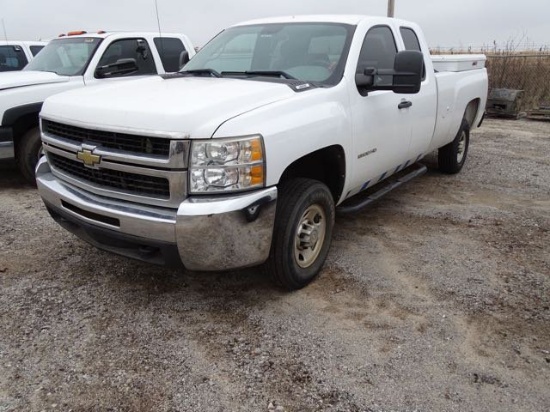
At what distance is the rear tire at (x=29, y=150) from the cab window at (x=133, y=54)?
138cm

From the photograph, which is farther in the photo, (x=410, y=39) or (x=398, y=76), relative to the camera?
(x=410, y=39)

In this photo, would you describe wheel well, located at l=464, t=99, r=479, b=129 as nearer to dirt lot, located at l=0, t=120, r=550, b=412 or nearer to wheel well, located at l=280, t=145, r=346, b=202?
dirt lot, located at l=0, t=120, r=550, b=412

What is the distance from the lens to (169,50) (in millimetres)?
7559

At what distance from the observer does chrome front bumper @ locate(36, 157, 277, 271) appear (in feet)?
8.93

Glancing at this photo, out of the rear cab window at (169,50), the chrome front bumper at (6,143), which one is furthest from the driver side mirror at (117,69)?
the chrome front bumper at (6,143)

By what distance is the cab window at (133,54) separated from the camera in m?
6.77

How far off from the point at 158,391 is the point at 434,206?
399cm

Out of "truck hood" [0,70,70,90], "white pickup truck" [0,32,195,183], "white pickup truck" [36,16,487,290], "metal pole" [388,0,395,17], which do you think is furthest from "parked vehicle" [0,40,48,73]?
"metal pole" [388,0,395,17]

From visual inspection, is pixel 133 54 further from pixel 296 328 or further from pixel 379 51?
pixel 296 328

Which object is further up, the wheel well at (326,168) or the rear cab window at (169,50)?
the rear cab window at (169,50)

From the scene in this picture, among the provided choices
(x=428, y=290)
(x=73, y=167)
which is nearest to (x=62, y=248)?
(x=73, y=167)

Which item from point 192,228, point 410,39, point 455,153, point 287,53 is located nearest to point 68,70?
point 287,53

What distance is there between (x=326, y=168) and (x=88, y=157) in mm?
1755

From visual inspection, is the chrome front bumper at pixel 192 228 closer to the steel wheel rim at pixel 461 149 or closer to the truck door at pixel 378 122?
the truck door at pixel 378 122
